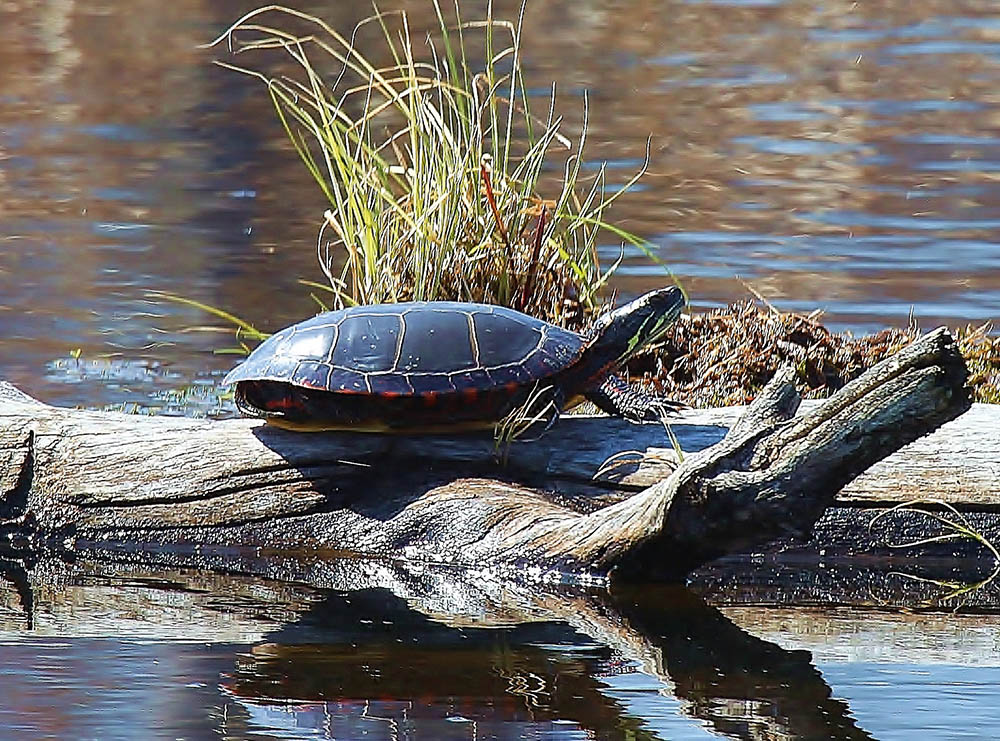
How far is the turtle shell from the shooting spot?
199 inches

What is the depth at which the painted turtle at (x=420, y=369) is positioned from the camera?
16.6 ft

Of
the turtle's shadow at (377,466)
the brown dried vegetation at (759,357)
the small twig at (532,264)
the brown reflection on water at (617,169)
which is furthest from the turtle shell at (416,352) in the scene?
the brown reflection on water at (617,169)

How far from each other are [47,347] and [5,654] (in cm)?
415

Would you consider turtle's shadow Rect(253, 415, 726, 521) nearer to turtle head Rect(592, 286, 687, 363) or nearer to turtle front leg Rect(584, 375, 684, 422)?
turtle front leg Rect(584, 375, 684, 422)

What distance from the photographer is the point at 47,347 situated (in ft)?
27.1

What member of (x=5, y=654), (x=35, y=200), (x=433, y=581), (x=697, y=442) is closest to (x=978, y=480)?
(x=697, y=442)

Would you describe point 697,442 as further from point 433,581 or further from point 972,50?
point 972,50

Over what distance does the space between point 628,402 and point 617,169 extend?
7681 mm

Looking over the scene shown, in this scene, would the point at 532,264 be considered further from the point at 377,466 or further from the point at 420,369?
the point at 377,466

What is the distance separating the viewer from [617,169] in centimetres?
1280

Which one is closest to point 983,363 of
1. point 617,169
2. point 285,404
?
point 285,404

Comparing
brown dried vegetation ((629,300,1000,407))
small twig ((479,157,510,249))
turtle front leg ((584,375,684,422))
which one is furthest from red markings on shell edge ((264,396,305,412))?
brown dried vegetation ((629,300,1000,407))

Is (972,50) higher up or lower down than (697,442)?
lower down

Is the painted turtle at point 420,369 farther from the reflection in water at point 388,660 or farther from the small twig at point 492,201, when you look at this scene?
the small twig at point 492,201
